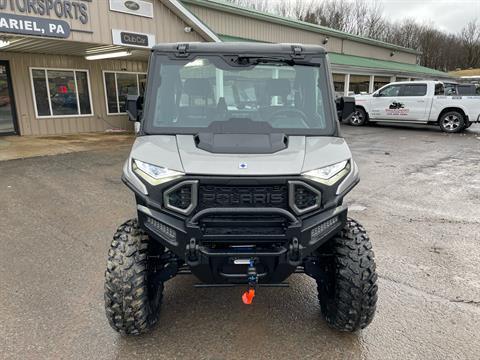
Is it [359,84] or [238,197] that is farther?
[359,84]

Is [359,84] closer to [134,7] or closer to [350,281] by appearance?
[134,7]

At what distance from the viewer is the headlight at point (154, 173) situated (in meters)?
2.45

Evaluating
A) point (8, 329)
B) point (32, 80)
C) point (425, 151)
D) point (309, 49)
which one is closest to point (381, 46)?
point (425, 151)

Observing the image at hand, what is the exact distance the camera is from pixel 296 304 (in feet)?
10.7

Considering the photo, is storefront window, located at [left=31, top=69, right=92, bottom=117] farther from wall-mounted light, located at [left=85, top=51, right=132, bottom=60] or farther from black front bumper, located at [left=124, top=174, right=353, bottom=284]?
black front bumper, located at [left=124, top=174, right=353, bottom=284]

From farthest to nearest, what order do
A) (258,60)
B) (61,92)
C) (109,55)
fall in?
(61,92)
(109,55)
(258,60)

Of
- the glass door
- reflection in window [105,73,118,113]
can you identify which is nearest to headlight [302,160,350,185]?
the glass door

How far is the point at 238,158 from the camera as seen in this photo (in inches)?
100

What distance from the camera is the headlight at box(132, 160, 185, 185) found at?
2.45 metres

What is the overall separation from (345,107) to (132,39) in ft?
31.3

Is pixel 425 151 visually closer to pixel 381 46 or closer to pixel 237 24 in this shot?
pixel 237 24

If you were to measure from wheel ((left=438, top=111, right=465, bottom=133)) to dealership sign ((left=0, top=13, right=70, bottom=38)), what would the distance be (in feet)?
46.0

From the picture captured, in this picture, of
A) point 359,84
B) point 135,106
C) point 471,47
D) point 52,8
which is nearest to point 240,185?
point 135,106

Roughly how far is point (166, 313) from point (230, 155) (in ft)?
5.00
